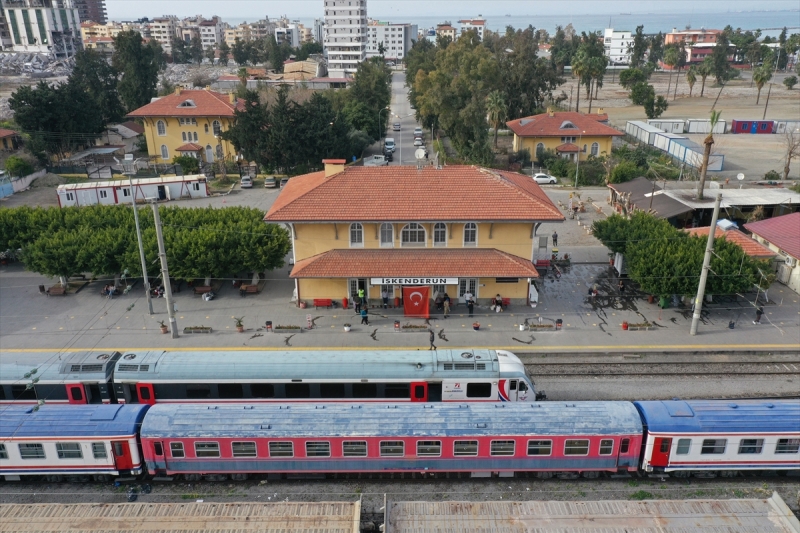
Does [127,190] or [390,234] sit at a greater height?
[390,234]

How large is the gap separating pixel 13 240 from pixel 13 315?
22.3ft

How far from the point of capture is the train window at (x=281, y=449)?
20547mm

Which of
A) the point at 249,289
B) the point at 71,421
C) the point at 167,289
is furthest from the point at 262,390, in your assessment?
the point at 249,289

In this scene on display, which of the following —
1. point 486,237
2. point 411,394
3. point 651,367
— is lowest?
point 651,367

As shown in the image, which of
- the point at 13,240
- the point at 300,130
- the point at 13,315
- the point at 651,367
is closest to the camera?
the point at 651,367

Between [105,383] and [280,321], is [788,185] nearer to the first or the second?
[280,321]

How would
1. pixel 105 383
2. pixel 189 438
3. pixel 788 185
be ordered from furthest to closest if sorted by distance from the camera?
pixel 788 185, pixel 105 383, pixel 189 438

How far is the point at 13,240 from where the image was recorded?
39906 millimetres

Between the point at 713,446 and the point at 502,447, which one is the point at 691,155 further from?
the point at 502,447

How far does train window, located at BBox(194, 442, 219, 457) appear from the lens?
67.5ft

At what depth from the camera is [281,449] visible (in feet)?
67.7

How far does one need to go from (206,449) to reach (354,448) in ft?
17.0

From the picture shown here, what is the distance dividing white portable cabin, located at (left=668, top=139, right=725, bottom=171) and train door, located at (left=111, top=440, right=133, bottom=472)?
205 feet

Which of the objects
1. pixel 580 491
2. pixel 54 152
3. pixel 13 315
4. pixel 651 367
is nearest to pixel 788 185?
pixel 651 367
